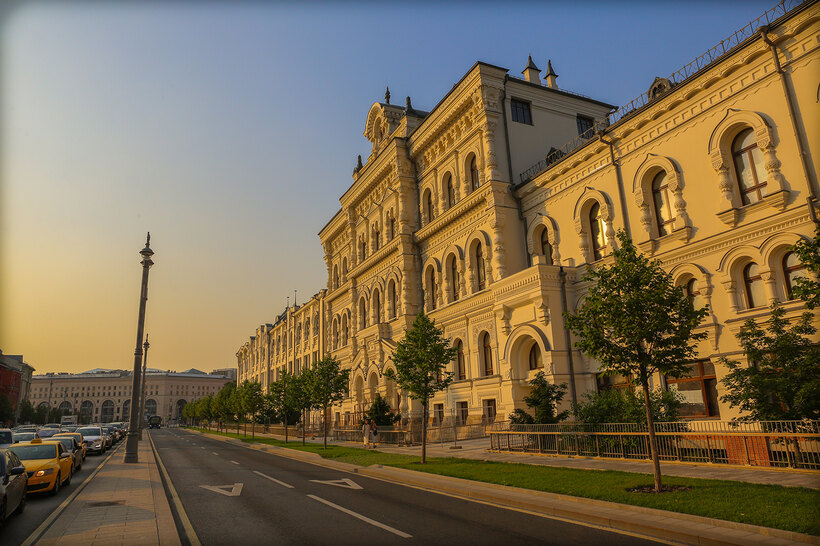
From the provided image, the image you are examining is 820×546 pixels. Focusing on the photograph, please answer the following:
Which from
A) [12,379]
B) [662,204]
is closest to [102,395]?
[12,379]

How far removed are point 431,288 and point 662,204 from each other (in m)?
18.3

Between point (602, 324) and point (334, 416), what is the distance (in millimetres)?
42588

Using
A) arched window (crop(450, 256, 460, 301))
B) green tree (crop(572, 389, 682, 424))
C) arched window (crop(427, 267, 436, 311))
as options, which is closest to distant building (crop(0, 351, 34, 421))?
arched window (crop(427, 267, 436, 311))

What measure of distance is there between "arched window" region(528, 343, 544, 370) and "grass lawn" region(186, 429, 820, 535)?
404 inches

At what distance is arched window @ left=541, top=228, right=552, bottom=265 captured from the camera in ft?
93.6

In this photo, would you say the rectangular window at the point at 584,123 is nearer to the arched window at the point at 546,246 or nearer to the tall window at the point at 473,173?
the tall window at the point at 473,173

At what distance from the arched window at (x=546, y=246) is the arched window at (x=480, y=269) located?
3.73 m

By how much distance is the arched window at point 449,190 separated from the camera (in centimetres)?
3606

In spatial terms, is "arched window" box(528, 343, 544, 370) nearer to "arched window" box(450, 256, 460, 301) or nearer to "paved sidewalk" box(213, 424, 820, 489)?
"paved sidewalk" box(213, 424, 820, 489)

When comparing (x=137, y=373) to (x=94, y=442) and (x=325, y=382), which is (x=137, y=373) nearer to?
(x=94, y=442)

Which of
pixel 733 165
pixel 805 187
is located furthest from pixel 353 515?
pixel 733 165

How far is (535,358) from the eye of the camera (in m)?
27.2

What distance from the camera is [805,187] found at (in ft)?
54.4

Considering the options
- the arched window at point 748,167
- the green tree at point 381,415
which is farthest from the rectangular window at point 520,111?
the green tree at point 381,415
